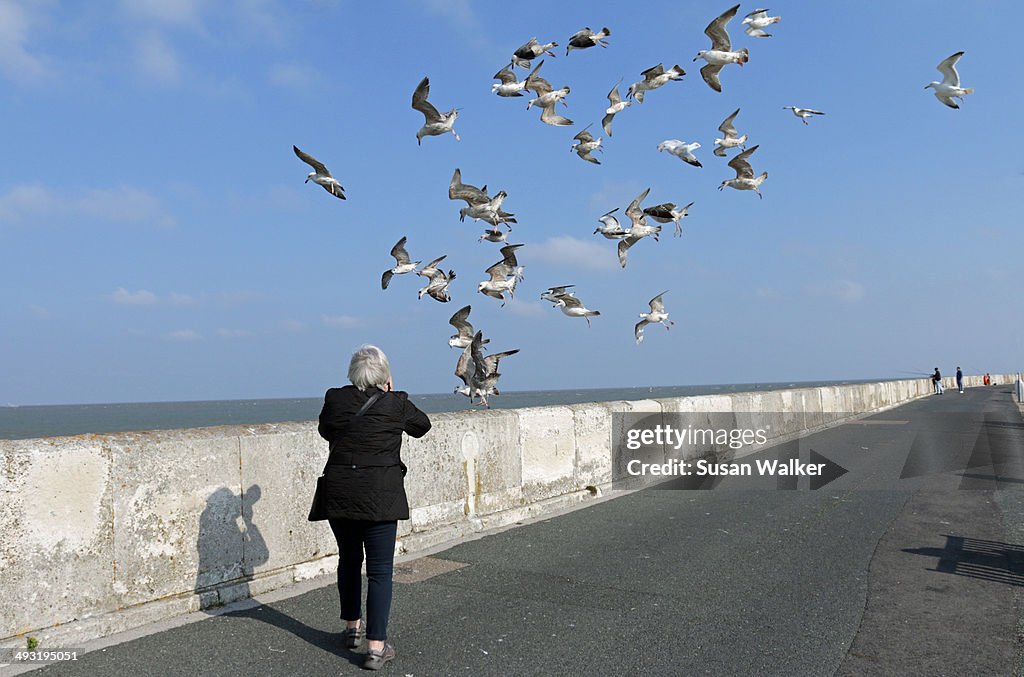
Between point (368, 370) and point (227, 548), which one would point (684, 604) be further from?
point (227, 548)

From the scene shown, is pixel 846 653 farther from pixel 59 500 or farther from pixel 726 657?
pixel 59 500

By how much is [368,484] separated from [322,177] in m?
5.33

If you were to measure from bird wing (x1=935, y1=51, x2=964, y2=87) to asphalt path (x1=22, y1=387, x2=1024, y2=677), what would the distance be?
5.26 metres

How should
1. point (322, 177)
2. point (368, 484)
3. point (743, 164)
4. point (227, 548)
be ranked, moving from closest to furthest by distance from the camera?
point (368, 484) < point (227, 548) < point (322, 177) < point (743, 164)

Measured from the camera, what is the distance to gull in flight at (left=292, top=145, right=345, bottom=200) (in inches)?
353

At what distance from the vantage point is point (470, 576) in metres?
6.43

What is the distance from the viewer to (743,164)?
11367mm

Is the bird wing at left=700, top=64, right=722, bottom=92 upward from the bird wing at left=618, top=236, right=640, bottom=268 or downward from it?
upward

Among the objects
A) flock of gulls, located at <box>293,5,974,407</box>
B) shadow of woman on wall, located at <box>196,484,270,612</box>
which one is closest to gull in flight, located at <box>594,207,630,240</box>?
flock of gulls, located at <box>293,5,974,407</box>

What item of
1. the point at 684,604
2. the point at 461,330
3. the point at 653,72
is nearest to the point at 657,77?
the point at 653,72

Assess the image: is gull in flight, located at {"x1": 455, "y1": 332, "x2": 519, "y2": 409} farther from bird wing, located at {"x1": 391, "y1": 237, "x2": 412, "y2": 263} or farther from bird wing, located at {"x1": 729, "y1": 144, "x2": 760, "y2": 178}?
bird wing, located at {"x1": 729, "y1": 144, "x2": 760, "y2": 178}

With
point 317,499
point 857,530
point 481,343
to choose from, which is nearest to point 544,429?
point 481,343

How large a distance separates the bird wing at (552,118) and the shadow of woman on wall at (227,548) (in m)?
6.50

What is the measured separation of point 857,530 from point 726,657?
4335 millimetres
